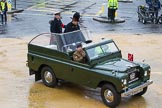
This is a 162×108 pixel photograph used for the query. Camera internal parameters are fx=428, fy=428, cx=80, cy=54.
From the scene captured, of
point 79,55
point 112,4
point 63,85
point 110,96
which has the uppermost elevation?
point 112,4

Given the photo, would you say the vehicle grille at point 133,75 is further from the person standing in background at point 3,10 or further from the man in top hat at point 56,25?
the person standing in background at point 3,10

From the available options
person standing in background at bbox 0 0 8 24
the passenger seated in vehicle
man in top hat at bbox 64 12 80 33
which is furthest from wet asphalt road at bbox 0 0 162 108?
man in top hat at bbox 64 12 80 33

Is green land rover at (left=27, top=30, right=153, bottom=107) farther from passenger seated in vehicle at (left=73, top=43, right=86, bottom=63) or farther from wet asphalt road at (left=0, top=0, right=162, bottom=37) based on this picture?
wet asphalt road at (left=0, top=0, right=162, bottom=37)

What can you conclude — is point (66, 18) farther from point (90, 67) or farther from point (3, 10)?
point (90, 67)

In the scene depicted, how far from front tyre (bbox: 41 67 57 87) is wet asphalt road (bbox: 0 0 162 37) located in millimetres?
8618

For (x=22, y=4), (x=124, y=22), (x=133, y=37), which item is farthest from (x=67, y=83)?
(x=22, y=4)

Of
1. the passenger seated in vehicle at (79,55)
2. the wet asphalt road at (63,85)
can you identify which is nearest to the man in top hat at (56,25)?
the wet asphalt road at (63,85)

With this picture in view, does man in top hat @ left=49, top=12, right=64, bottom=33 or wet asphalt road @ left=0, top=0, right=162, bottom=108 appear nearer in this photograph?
wet asphalt road @ left=0, top=0, right=162, bottom=108

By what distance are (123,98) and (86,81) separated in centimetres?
119

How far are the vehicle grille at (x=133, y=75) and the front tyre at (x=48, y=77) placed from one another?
2.53 metres

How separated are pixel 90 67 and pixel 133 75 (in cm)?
117

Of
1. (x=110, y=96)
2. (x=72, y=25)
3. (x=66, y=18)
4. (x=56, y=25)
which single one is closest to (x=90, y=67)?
(x=110, y=96)

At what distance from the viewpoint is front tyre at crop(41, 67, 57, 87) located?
12734 mm

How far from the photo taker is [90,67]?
11.6m
